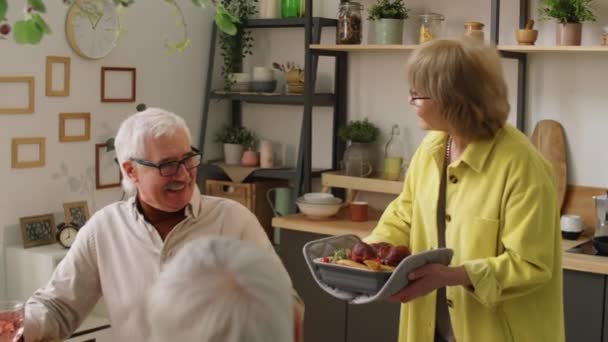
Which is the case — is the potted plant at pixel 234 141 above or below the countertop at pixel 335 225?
above

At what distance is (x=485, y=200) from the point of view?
2381 millimetres

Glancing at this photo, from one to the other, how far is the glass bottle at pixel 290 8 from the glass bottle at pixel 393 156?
738 millimetres

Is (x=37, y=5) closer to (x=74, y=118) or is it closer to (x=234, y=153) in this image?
(x=74, y=118)

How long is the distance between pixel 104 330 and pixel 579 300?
1.92 m

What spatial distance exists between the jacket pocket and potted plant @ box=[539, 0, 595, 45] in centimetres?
160

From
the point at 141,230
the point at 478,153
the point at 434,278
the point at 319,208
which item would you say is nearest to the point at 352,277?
the point at 434,278

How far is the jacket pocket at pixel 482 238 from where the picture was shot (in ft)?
7.77

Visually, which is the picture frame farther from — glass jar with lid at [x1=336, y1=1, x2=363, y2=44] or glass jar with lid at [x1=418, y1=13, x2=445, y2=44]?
glass jar with lid at [x1=418, y1=13, x2=445, y2=44]

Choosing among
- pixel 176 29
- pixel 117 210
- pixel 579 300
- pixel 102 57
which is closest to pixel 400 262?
pixel 117 210

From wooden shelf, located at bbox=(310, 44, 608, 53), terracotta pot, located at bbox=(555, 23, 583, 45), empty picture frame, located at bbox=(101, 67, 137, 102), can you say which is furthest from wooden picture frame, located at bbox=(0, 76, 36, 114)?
terracotta pot, located at bbox=(555, 23, 583, 45)

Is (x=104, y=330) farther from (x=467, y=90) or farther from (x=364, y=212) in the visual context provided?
(x=467, y=90)

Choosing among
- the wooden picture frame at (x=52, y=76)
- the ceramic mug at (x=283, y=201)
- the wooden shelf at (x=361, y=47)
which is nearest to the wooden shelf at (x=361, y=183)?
the ceramic mug at (x=283, y=201)

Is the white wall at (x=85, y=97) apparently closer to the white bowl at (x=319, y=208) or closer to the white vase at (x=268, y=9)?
the white vase at (x=268, y=9)

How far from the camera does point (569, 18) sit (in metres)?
3.72
